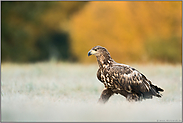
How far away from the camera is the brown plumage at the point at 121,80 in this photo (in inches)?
179

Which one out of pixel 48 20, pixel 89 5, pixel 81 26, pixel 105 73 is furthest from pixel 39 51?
pixel 105 73

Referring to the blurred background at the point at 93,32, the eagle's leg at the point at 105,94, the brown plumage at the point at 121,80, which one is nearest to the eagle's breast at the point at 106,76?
the brown plumage at the point at 121,80

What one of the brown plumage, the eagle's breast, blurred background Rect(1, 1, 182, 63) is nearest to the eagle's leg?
the brown plumage

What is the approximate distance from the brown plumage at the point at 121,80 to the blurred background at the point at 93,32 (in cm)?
1141

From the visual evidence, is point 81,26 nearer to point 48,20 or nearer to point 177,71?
point 48,20

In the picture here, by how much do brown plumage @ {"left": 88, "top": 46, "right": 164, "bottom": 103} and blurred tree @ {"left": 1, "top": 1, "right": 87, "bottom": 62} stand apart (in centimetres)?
1328

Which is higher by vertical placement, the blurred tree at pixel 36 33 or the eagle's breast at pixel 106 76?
the blurred tree at pixel 36 33

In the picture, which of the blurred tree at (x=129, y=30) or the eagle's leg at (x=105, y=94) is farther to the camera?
the blurred tree at (x=129, y=30)

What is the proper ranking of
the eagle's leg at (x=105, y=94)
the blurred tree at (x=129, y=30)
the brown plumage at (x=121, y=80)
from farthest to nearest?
the blurred tree at (x=129, y=30), the eagle's leg at (x=105, y=94), the brown plumage at (x=121, y=80)

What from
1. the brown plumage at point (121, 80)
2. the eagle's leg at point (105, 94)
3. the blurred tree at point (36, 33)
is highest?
the blurred tree at point (36, 33)

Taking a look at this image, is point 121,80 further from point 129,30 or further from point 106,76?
point 129,30

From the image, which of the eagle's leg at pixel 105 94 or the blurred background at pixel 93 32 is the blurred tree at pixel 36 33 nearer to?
the blurred background at pixel 93 32

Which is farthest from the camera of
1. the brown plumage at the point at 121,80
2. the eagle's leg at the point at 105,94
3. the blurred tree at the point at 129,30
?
the blurred tree at the point at 129,30

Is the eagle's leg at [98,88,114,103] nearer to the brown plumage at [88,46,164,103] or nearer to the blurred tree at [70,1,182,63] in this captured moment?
the brown plumage at [88,46,164,103]
